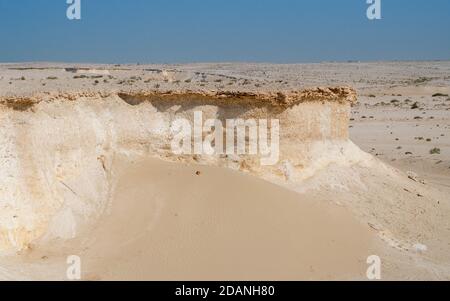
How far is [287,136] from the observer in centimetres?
Answer: 1128

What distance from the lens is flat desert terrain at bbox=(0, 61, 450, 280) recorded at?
876 centimetres

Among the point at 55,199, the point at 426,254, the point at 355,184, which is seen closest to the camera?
the point at 55,199

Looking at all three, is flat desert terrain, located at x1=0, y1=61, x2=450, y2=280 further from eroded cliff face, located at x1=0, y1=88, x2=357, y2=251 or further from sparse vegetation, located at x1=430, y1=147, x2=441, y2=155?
sparse vegetation, located at x1=430, y1=147, x2=441, y2=155

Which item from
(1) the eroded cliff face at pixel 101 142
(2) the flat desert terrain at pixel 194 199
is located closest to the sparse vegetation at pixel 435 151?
(2) the flat desert terrain at pixel 194 199

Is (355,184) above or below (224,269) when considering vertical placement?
above

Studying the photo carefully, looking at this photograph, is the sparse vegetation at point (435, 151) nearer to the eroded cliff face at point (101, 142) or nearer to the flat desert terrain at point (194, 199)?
the flat desert terrain at point (194, 199)

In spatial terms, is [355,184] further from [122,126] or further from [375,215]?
[122,126]

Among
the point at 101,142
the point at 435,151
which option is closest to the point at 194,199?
the point at 101,142

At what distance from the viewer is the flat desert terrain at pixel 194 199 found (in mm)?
8758

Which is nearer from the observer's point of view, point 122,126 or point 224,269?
point 224,269

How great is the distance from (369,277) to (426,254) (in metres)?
1.74

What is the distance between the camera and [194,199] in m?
9.95

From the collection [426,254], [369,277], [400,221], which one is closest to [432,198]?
[400,221]

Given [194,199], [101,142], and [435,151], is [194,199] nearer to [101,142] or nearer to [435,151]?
[101,142]
